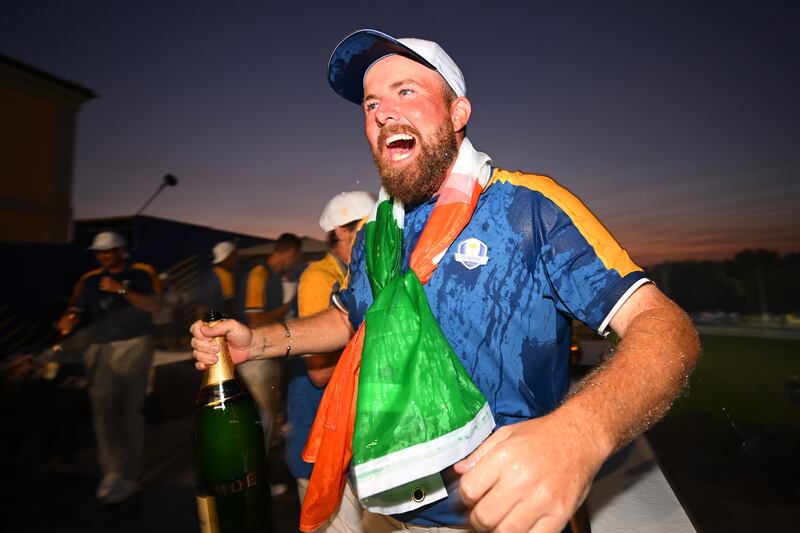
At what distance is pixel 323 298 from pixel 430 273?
1.93m

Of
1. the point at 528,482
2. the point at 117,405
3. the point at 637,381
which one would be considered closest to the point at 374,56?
the point at 637,381

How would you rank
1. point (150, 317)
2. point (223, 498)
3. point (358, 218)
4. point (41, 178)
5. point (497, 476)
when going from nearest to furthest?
1. point (497, 476)
2. point (223, 498)
3. point (358, 218)
4. point (150, 317)
5. point (41, 178)

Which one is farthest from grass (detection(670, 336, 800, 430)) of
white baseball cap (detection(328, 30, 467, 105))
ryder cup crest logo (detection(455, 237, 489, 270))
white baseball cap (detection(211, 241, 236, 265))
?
white baseball cap (detection(211, 241, 236, 265))

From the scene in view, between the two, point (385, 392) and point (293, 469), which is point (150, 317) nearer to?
point (293, 469)

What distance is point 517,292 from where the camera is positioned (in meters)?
1.12

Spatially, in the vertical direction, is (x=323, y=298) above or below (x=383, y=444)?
above

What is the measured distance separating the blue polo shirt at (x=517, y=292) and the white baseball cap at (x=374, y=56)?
477mm

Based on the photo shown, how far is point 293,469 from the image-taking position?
2795 millimetres

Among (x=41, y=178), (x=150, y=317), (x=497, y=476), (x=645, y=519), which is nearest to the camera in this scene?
(x=497, y=476)

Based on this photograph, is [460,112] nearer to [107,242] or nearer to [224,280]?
[107,242]

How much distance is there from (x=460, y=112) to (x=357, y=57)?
0.45 meters

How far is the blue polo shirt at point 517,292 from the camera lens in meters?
1.05

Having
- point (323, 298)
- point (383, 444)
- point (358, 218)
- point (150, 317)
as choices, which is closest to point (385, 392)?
point (383, 444)

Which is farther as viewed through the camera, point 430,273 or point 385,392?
point 430,273
